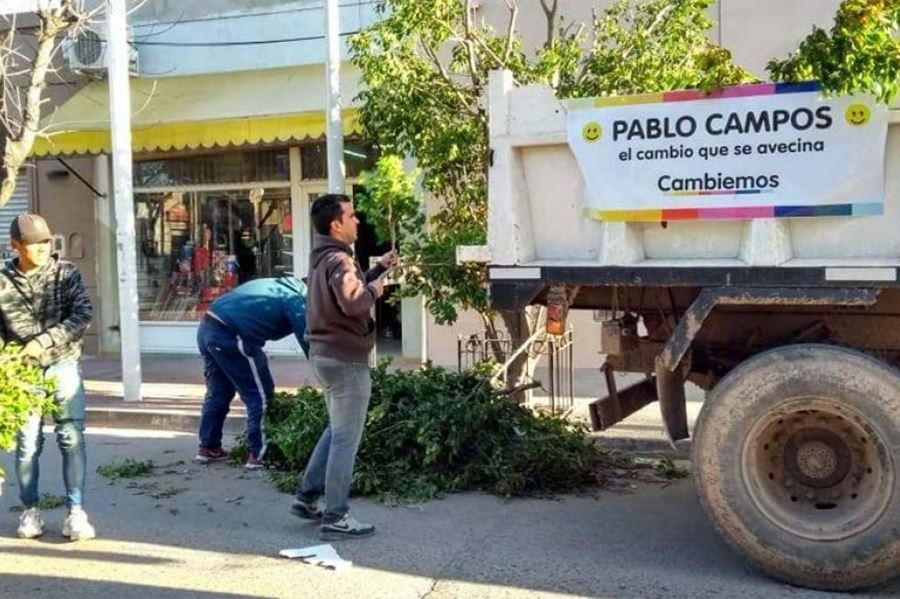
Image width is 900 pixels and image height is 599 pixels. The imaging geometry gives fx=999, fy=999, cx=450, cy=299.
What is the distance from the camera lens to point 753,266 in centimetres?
452

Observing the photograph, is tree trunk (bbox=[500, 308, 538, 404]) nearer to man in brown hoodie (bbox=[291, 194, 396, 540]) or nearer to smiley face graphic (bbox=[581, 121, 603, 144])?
man in brown hoodie (bbox=[291, 194, 396, 540])

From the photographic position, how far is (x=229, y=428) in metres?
8.87

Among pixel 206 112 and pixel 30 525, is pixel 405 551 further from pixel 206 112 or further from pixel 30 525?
pixel 206 112

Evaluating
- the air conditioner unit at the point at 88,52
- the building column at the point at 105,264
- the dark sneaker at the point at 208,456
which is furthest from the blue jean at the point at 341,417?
the building column at the point at 105,264

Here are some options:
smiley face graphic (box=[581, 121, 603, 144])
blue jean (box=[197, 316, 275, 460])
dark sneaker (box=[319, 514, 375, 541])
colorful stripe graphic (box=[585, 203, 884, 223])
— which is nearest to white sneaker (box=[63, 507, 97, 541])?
dark sneaker (box=[319, 514, 375, 541])

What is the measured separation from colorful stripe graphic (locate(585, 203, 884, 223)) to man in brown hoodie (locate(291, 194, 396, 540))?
1.28 metres

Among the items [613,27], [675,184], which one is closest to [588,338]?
[613,27]

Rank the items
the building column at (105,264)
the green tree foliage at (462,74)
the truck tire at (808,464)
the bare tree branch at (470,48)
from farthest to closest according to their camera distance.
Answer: the building column at (105,264)
the bare tree branch at (470,48)
the green tree foliage at (462,74)
the truck tire at (808,464)

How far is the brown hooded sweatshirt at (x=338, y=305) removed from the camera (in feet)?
16.9

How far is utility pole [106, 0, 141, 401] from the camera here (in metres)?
9.84

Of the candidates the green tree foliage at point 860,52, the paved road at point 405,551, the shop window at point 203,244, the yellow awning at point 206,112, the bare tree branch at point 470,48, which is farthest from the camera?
the shop window at point 203,244

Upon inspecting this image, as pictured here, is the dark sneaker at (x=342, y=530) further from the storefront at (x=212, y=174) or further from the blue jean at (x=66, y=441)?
the storefront at (x=212, y=174)

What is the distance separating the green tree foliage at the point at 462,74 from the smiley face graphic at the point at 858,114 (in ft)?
9.14

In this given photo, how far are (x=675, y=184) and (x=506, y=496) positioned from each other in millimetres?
2349
